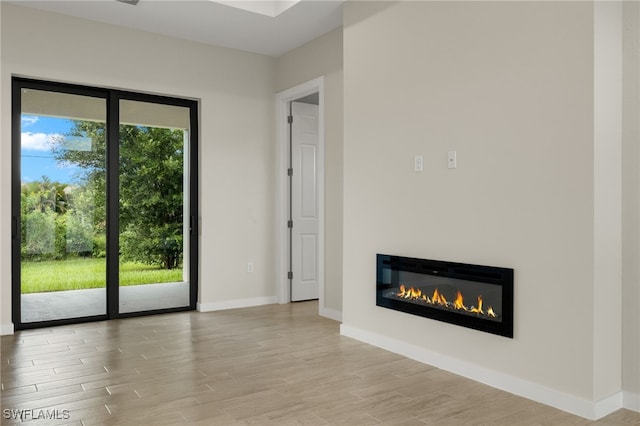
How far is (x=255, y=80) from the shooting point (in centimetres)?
583

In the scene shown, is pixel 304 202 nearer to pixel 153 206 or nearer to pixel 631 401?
pixel 153 206

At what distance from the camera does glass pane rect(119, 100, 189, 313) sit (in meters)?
5.13

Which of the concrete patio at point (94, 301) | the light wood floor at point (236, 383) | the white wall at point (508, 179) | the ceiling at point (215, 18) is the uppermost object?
the ceiling at point (215, 18)

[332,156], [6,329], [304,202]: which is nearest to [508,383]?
[332,156]

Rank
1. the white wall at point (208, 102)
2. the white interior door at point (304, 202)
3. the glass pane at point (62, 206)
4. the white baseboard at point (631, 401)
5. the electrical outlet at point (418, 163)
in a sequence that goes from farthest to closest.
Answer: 1. the white interior door at point (304, 202)
2. the glass pane at point (62, 206)
3. the white wall at point (208, 102)
4. the electrical outlet at point (418, 163)
5. the white baseboard at point (631, 401)

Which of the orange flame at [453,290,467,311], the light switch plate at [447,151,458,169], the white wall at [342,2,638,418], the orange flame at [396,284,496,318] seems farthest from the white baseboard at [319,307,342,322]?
the light switch plate at [447,151,458,169]

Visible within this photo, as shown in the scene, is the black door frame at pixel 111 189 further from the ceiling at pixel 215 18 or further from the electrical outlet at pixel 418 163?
the electrical outlet at pixel 418 163

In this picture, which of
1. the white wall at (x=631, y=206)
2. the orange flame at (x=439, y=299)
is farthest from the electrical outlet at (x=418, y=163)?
the white wall at (x=631, y=206)

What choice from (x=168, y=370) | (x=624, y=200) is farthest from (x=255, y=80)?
(x=624, y=200)

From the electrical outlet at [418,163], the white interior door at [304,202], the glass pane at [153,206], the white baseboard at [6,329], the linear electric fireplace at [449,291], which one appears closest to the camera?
the linear electric fireplace at [449,291]

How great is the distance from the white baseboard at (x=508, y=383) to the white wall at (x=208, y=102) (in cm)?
222

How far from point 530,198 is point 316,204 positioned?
139 inches

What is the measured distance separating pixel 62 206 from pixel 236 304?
2096mm

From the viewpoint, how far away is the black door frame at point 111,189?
4.48m
